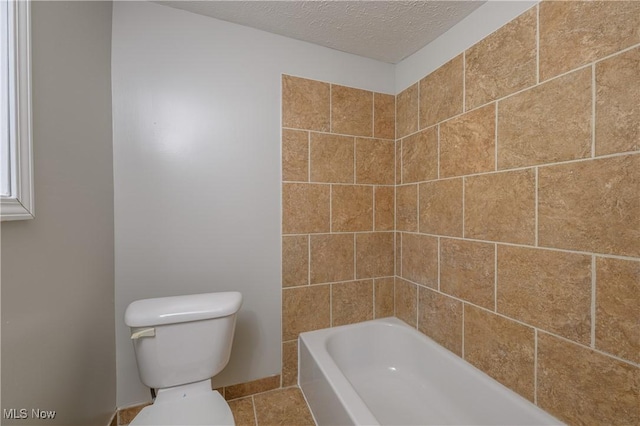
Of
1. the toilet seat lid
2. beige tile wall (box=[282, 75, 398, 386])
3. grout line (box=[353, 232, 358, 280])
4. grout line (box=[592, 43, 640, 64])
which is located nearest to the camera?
grout line (box=[592, 43, 640, 64])

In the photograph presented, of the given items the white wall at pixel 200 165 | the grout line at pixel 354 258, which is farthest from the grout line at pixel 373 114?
the grout line at pixel 354 258

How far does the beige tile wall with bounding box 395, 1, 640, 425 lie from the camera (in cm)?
83

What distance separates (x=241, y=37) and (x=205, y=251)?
48.7 inches

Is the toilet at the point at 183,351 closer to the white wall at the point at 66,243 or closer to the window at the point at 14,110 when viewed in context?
the white wall at the point at 66,243

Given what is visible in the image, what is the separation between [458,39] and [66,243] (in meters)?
2.01

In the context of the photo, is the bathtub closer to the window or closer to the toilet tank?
the toilet tank

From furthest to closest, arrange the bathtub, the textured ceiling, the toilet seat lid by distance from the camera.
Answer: the textured ceiling → the bathtub → the toilet seat lid

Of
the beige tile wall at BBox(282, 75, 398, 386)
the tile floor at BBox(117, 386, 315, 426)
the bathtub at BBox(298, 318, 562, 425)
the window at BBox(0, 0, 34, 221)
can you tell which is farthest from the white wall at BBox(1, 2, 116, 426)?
the bathtub at BBox(298, 318, 562, 425)

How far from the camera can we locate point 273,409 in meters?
1.44

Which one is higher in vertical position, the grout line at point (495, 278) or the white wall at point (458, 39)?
the white wall at point (458, 39)

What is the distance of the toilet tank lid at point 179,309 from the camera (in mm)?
1058

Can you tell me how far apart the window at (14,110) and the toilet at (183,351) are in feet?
1.92

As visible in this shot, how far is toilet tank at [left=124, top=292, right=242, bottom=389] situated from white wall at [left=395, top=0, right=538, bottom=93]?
5.64 feet

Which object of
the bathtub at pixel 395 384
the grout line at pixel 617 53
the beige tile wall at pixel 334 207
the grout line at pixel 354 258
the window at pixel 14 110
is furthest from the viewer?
the grout line at pixel 354 258
